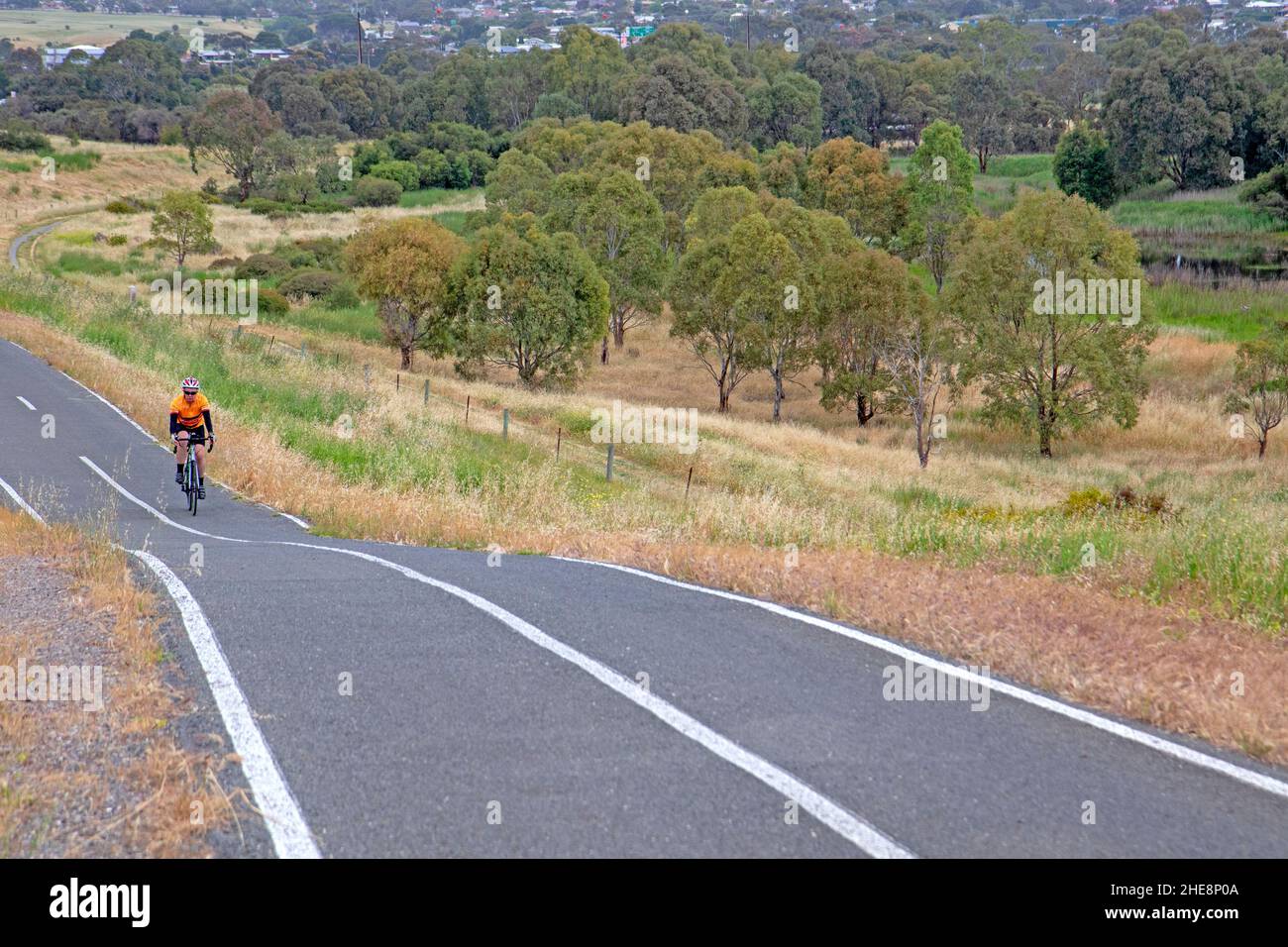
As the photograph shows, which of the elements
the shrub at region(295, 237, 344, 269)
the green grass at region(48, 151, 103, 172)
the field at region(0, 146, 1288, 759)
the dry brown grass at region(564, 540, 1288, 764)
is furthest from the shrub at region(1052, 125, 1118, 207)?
the green grass at region(48, 151, 103, 172)

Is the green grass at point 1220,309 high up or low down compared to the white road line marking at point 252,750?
up

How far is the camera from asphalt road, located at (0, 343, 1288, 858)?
4.79 meters

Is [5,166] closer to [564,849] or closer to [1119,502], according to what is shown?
[1119,502]

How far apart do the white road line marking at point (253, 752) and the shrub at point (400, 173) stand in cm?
10470

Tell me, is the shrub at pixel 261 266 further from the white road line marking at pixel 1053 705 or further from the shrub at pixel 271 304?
the white road line marking at pixel 1053 705

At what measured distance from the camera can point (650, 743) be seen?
570cm

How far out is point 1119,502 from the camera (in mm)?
24656

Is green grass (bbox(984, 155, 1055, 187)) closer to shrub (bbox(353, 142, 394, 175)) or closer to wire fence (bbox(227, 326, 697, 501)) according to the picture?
shrub (bbox(353, 142, 394, 175))

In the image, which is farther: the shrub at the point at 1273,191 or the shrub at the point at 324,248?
the shrub at the point at 324,248

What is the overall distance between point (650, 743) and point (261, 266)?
228 ft

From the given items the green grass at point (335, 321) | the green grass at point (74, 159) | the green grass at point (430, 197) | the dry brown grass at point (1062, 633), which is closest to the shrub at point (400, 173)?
the green grass at point (430, 197)

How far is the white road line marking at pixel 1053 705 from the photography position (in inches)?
212

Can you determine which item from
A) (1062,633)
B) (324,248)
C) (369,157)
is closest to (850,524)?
(1062,633)

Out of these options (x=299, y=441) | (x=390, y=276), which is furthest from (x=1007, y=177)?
(x=299, y=441)
